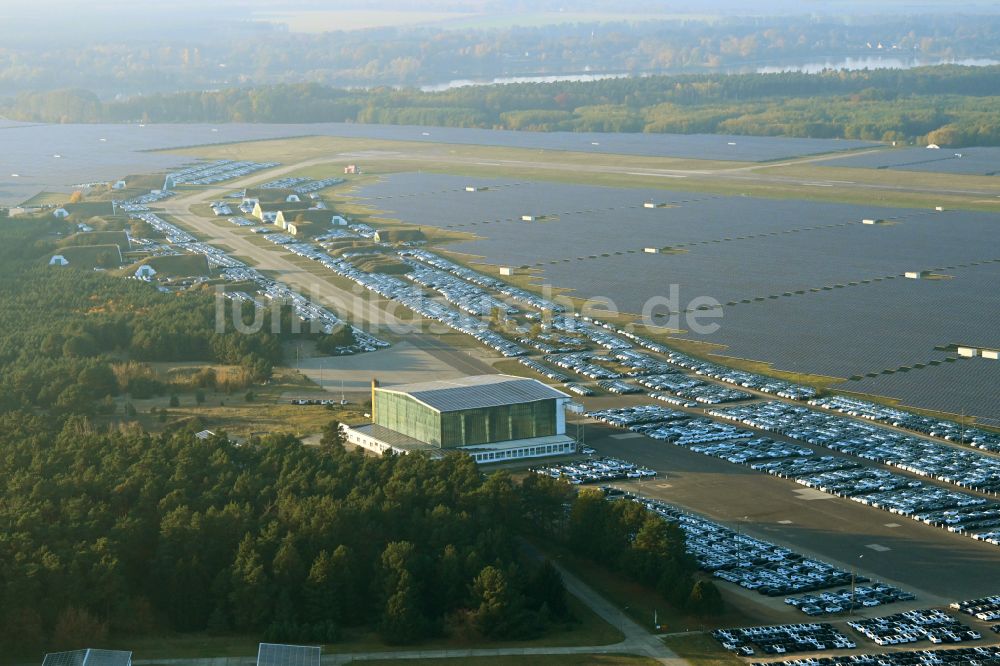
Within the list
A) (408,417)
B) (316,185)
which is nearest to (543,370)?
(408,417)

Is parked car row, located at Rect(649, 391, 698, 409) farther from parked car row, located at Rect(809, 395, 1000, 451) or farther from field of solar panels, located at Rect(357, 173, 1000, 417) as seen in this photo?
field of solar panels, located at Rect(357, 173, 1000, 417)

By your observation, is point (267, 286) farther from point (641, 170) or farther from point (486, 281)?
point (641, 170)

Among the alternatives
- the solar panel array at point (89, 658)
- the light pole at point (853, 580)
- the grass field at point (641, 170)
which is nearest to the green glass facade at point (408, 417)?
the light pole at point (853, 580)

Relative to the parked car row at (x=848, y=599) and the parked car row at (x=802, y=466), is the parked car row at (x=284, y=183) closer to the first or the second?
the parked car row at (x=802, y=466)

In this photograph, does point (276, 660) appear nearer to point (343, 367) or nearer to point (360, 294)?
point (343, 367)

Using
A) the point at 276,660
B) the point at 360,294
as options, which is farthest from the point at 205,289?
the point at 276,660

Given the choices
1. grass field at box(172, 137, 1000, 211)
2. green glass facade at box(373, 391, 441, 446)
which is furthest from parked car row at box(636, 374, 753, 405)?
grass field at box(172, 137, 1000, 211)

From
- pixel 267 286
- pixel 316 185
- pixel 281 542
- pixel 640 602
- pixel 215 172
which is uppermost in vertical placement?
pixel 281 542
